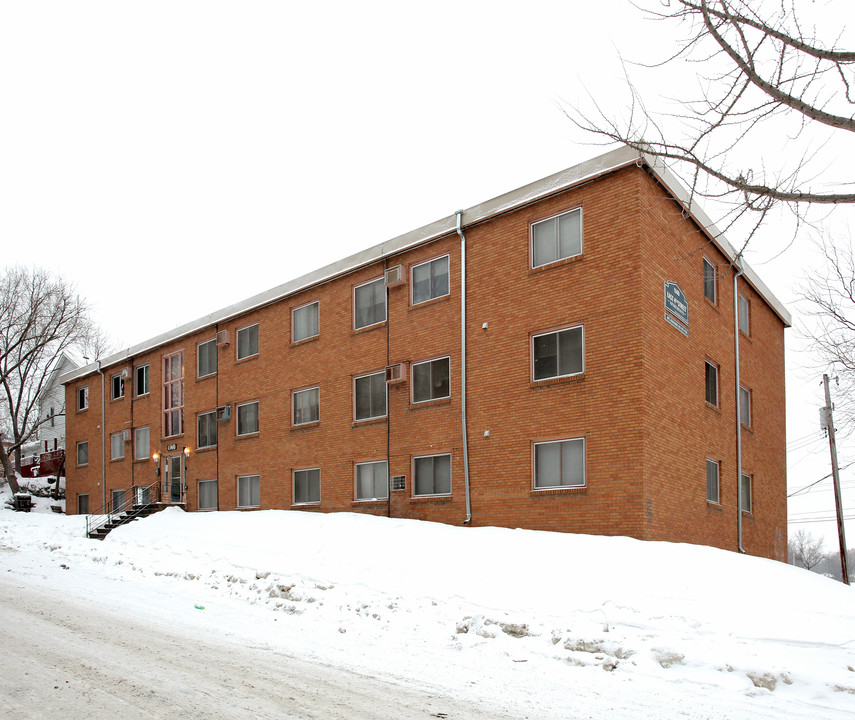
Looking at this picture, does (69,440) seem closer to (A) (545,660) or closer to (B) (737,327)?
(B) (737,327)

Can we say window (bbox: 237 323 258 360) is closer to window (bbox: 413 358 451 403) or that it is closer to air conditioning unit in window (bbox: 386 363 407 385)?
air conditioning unit in window (bbox: 386 363 407 385)

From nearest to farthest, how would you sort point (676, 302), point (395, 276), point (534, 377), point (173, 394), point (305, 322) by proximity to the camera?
point (676, 302) < point (534, 377) < point (395, 276) < point (305, 322) < point (173, 394)

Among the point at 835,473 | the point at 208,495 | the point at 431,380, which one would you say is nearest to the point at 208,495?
the point at 208,495

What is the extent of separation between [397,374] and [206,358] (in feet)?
37.5

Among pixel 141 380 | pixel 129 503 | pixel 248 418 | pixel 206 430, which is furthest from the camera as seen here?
pixel 141 380

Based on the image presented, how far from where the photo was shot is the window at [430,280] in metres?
20.5

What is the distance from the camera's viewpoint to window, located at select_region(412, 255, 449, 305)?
67.3ft

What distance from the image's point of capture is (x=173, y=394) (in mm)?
31031

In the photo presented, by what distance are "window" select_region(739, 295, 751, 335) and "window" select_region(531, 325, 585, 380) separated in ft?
24.1

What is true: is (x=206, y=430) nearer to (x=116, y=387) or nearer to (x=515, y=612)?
(x=116, y=387)

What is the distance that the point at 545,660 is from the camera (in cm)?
977

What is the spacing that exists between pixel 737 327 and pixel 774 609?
11598 mm

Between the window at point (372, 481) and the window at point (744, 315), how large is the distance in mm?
10951

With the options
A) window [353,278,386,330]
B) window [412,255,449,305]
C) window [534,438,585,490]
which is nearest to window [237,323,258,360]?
window [353,278,386,330]
